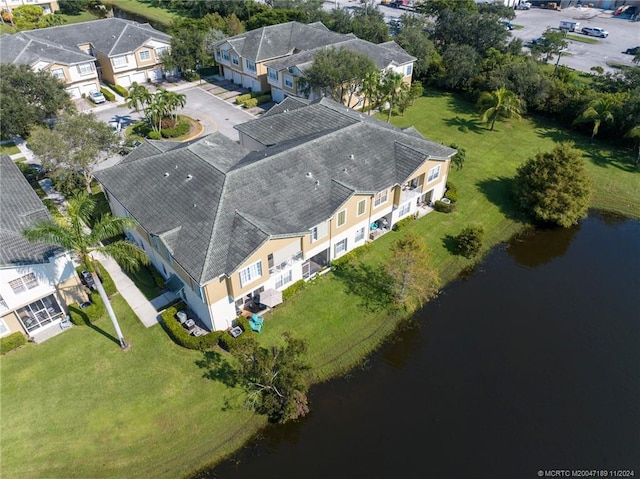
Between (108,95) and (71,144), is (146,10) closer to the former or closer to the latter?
(108,95)

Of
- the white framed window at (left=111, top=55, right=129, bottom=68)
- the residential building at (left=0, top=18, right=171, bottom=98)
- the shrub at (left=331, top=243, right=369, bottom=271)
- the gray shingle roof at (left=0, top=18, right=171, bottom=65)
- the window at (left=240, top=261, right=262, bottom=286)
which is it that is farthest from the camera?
the white framed window at (left=111, top=55, right=129, bottom=68)

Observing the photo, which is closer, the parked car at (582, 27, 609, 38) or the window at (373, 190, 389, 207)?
the window at (373, 190, 389, 207)

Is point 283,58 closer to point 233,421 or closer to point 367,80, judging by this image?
point 367,80

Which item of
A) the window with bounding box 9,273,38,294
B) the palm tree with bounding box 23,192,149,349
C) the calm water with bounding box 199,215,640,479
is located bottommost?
the calm water with bounding box 199,215,640,479

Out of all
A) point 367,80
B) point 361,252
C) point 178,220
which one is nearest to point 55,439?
point 178,220

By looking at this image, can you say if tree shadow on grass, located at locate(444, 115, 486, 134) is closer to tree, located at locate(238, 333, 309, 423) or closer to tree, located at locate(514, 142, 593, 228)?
tree, located at locate(514, 142, 593, 228)

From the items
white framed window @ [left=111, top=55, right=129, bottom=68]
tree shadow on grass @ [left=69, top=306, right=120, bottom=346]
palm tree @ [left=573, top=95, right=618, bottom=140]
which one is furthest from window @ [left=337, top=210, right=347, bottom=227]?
white framed window @ [left=111, top=55, right=129, bottom=68]
